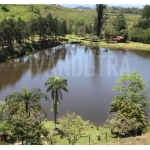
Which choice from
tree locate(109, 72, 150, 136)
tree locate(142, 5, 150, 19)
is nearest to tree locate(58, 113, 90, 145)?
tree locate(109, 72, 150, 136)

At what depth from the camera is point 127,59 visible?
118 ft

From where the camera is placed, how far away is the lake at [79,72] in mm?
20297

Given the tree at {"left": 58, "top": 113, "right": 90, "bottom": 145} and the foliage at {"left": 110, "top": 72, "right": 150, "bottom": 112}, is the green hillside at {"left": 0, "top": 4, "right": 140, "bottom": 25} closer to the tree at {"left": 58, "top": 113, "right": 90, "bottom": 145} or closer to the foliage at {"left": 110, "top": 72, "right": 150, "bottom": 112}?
the foliage at {"left": 110, "top": 72, "right": 150, "bottom": 112}

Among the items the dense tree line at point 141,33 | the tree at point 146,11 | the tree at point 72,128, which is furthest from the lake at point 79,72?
the tree at point 146,11

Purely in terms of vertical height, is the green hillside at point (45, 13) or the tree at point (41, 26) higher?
the green hillside at point (45, 13)

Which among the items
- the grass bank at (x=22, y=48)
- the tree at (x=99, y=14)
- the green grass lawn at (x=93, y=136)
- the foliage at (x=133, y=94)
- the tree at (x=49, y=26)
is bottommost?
the green grass lawn at (x=93, y=136)

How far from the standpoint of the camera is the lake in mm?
20297

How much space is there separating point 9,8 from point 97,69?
38171 millimetres

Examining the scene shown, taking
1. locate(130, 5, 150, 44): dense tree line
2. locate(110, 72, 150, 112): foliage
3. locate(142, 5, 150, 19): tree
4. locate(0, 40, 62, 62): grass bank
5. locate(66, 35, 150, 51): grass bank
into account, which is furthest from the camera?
locate(142, 5, 150, 19): tree

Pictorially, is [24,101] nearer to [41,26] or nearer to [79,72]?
[79,72]

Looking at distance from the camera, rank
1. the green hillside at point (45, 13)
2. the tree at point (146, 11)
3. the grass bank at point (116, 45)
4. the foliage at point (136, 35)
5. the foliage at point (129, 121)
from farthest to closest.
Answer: the tree at point (146, 11)
the green hillside at point (45, 13)
the foliage at point (136, 35)
the grass bank at point (116, 45)
the foliage at point (129, 121)

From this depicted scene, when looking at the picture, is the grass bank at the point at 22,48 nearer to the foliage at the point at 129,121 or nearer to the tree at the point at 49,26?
the tree at the point at 49,26

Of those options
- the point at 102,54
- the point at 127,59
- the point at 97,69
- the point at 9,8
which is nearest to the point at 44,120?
the point at 97,69

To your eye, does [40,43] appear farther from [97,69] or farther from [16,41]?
[97,69]
